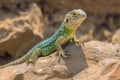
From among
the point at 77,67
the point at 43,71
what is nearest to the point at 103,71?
the point at 77,67

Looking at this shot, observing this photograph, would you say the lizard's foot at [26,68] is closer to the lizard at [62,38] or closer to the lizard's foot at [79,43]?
the lizard at [62,38]

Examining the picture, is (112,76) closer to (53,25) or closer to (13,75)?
(13,75)

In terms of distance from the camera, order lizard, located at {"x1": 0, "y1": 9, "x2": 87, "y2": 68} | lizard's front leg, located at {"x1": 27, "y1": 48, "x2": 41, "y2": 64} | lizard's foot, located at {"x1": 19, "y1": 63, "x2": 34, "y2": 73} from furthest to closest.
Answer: lizard's front leg, located at {"x1": 27, "y1": 48, "x2": 41, "y2": 64} < lizard, located at {"x1": 0, "y1": 9, "x2": 87, "y2": 68} < lizard's foot, located at {"x1": 19, "y1": 63, "x2": 34, "y2": 73}

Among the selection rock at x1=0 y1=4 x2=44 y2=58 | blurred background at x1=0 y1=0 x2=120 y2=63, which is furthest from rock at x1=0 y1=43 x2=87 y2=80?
blurred background at x1=0 y1=0 x2=120 y2=63

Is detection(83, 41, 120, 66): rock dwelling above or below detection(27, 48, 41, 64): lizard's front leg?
below

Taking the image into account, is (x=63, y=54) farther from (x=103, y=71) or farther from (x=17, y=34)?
(x=17, y=34)

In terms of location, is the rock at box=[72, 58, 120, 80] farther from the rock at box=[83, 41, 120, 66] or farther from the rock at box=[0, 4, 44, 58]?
the rock at box=[0, 4, 44, 58]

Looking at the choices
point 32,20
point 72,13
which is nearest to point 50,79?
point 72,13

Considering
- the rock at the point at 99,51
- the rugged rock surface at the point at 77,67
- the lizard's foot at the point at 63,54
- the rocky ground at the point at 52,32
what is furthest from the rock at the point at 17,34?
the rock at the point at 99,51
